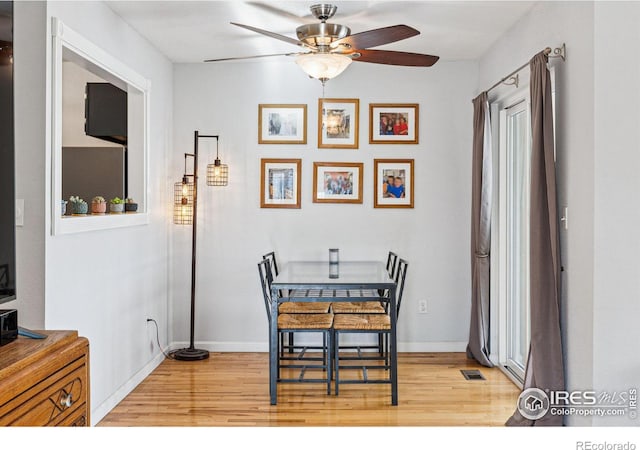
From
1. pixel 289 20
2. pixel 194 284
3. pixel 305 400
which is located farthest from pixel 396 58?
pixel 194 284

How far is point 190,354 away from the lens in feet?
15.7

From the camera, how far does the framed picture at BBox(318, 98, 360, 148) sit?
502 centimetres

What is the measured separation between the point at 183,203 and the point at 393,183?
1.80 m

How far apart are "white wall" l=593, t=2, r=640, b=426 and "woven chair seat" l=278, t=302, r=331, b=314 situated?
6.21ft

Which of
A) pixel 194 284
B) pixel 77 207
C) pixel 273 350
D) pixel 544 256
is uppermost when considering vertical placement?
pixel 77 207

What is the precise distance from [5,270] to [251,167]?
321 centimetres

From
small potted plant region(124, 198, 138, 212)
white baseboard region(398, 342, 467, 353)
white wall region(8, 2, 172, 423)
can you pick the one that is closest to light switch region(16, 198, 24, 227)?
white wall region(8, 2, 172, 423)

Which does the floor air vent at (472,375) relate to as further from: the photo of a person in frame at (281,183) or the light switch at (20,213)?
the light switch at (20,213)

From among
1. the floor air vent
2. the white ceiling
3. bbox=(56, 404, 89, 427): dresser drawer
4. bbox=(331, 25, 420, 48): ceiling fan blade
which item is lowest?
the floor air vent

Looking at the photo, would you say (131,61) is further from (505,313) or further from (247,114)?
(505,313)

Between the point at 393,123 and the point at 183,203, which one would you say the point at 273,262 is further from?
the point at 393,123

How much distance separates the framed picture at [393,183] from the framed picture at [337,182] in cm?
15

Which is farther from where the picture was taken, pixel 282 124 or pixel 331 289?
pixel 282 124

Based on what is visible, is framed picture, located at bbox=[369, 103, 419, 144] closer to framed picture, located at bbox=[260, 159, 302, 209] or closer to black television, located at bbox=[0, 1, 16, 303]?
framed picture, located at bbox=[260, 159, 302, 209]
